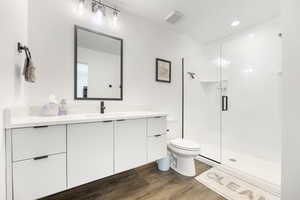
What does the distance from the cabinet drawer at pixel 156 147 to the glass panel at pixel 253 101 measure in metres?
1.15

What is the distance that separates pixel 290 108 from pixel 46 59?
2295mm

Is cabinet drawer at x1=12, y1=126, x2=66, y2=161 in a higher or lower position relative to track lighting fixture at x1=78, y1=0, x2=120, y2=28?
lower

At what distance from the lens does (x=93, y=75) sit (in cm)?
180

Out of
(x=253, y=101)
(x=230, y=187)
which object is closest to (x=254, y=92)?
(x=253, y=101)

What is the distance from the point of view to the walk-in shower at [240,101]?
2.22m

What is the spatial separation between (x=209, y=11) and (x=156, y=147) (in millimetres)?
2112

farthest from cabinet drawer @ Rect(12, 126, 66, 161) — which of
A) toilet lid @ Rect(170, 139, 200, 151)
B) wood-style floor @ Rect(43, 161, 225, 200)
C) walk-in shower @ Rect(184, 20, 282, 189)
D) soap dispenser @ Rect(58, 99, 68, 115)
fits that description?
walk-in shower @ Rect(184, 20, 282, 189)

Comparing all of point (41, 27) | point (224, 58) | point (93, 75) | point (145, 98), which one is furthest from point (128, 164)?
point (224, 58)

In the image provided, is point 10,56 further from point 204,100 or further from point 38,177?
point 204,100

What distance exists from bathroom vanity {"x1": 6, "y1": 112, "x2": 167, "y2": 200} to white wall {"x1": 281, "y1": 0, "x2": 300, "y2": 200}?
49.3 inches

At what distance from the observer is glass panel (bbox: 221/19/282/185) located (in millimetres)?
2207

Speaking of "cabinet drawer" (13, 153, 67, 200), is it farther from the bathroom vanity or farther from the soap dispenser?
the soap dispenser

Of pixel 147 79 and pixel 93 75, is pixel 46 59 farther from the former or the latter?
pixel 147 79

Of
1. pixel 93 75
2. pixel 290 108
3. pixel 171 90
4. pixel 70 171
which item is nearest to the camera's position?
pixel 290 108
